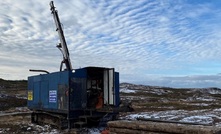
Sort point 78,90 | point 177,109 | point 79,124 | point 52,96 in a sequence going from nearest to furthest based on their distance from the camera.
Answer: point 79,124 < point 78,90 < point 52,96 < point 177,109

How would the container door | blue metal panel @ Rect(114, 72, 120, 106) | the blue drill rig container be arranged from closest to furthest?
1. the blue drill rig container
2. the container door
3. blue metal panel @ Rect(114, 72, 120, 106)

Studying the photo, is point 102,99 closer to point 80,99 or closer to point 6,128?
point 80,99

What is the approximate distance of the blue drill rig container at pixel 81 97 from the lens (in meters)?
16.3

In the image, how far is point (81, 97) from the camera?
653 inches

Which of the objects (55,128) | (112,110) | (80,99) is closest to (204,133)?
(112,110)

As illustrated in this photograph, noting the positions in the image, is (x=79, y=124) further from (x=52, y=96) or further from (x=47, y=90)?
(x=47, y=90)

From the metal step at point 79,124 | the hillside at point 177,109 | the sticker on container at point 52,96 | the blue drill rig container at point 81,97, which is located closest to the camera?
the metal step at point 79,124

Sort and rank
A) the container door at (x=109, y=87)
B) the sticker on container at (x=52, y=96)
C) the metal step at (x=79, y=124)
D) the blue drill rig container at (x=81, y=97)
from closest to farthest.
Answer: the metal step at (x=79, y=124) < the blue drill rig container at (x=81, y=97) < the container door at (x=109, y=87) < the sticker on container at (x=52, y=96)

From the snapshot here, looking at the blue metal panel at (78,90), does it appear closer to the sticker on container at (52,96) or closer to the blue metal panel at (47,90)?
the blue metal panel at (47,90)

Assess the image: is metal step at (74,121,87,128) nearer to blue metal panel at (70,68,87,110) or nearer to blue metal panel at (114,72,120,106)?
blue metal panel at (70,68,87,110)

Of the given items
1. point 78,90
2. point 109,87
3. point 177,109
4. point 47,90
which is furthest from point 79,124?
point 177,109

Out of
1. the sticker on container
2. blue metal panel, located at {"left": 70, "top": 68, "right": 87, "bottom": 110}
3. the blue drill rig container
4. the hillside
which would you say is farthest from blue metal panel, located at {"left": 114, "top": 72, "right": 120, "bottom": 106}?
the hillside

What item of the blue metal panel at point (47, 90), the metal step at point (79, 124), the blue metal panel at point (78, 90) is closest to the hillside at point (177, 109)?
the metal step at point (79, 124)

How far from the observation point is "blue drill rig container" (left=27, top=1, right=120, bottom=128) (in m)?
16.3
